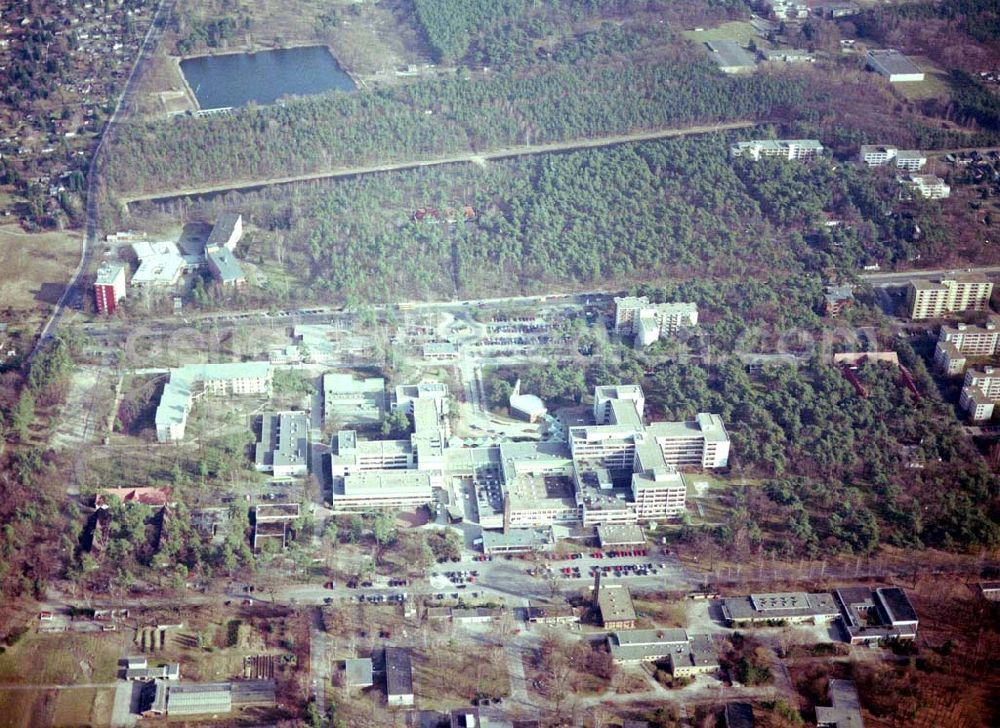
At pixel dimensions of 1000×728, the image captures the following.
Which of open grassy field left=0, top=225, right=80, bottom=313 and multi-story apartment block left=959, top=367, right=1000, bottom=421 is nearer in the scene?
multi-story apartment block left=959, top=367, right=1000, bottom=421

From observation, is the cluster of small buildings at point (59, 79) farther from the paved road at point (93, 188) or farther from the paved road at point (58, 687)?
the paved road at point (58, 687)

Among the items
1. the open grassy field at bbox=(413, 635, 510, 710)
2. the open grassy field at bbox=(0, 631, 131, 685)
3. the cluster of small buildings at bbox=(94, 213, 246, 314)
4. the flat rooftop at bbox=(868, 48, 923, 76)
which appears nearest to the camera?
the open grassy field at bbox=(413, 635, 510, 710)

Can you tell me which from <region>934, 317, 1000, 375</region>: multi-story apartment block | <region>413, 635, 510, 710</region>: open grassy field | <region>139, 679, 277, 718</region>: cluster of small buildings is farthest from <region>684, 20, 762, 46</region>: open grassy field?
<region>139, 679, 277, 718</region>: cluster of small buildings

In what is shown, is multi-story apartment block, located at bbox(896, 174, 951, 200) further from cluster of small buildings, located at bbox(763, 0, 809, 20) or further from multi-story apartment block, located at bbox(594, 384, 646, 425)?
multi-story apartment block, located at bbox(594, 384, 646, 425)

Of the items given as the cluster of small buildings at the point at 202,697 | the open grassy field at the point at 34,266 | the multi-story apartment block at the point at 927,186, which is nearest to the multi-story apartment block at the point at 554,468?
the cluster of small buildings at the point at 202,697

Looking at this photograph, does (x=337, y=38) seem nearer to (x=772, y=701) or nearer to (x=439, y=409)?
(x=439, y=409)

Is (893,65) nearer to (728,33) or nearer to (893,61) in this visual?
(893,61)
